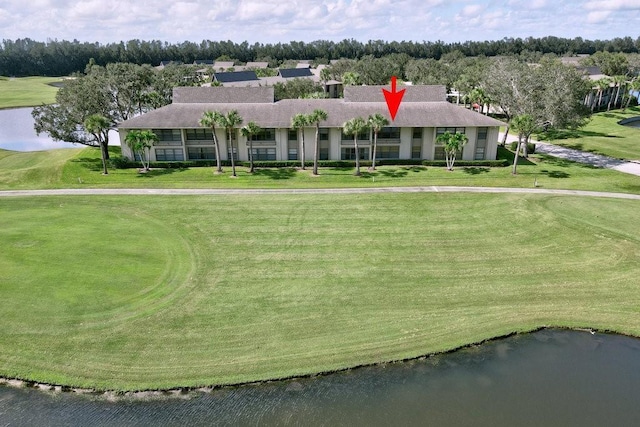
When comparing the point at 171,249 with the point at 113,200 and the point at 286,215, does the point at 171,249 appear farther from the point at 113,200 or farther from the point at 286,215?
the point at 113,200

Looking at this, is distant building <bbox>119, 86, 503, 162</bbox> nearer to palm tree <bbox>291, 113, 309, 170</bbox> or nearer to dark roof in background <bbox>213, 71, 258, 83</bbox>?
palm tree <bbox>291, 113, 309, 170</bbox>

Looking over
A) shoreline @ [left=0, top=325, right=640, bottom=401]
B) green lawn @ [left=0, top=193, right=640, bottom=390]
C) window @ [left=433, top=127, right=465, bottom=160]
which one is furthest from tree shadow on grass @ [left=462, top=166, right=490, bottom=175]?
shoreline @ [left=0, top=325, right=640, bottom=401]

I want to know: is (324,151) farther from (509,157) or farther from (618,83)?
(618,83)

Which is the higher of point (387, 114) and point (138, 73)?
point (138, 73)

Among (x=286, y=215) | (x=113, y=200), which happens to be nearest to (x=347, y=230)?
(x=286, y=215)

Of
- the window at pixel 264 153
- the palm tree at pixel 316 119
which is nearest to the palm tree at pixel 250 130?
the window at pixel 264 153

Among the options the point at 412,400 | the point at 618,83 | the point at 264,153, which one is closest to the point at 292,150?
the point at 264,153
